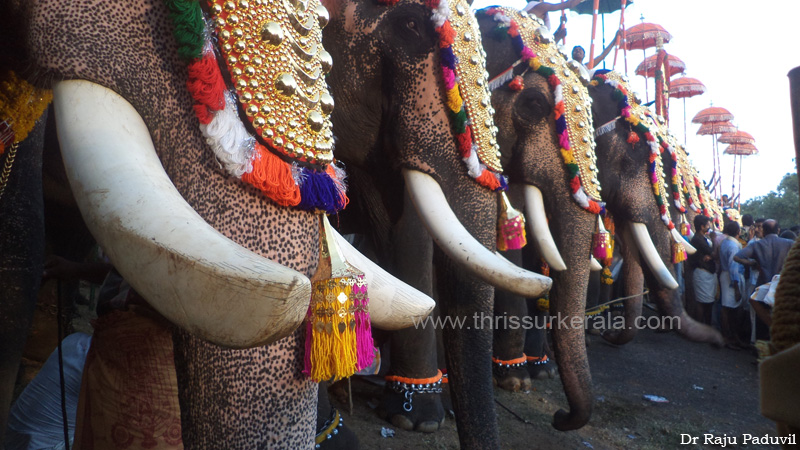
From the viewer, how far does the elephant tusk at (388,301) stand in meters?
1.11

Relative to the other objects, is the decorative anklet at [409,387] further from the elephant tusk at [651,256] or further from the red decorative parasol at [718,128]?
the red decorative parasol at [718,128]

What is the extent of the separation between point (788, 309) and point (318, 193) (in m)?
0.66

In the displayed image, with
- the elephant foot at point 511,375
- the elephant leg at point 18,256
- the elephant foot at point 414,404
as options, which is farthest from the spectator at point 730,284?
the elephant leg at point 18,256

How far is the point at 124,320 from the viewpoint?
1.43m

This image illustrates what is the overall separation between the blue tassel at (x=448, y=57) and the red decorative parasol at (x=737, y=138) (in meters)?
18.4

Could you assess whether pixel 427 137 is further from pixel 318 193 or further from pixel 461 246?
pixel 318 193

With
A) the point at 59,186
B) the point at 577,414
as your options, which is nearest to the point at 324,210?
the point at 59,186

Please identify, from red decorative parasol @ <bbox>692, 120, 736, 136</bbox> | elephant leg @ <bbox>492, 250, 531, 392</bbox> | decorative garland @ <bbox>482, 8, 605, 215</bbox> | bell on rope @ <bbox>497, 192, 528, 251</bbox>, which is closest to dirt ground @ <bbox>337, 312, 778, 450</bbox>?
elephant leg @ <bbox>492, 250, 531, 392</bbox>

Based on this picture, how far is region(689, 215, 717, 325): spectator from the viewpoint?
6.95 m

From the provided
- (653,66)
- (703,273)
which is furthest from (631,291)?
(653,66)

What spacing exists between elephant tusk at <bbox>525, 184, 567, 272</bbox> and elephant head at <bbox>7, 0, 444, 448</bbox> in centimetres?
203

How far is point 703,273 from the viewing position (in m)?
7.33

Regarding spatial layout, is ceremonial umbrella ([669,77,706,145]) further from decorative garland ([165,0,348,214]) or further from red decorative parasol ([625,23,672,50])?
decorative garland ([165,0,348,214])

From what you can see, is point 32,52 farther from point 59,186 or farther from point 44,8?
point 59,186
